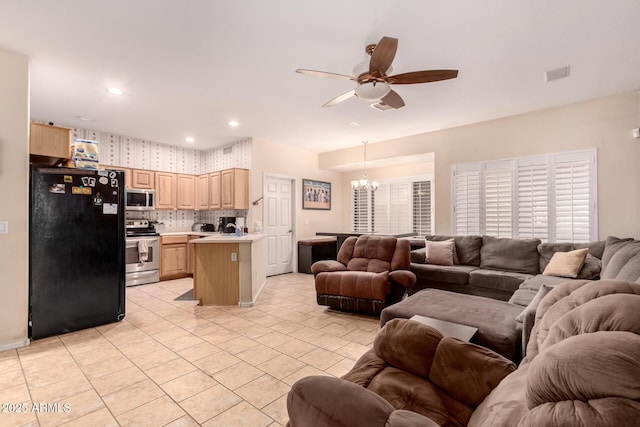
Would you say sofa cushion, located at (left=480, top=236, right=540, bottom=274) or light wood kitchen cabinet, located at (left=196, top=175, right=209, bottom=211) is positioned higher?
light wood kitchen cabinet, located at (left=196, top=175, right=209, bottom=211)

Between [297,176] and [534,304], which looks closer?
[534,304]

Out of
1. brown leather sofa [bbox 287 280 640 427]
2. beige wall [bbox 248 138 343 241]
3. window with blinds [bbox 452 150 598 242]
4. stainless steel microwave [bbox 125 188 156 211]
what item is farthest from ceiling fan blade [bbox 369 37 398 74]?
stainless steel microwave [bbox 125 188 156 211]

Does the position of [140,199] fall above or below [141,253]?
above

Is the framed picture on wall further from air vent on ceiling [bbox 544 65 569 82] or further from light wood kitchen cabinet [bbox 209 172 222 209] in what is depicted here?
air vent on ceiling [bbox 544 65 569 82]

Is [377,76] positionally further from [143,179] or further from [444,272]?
[143,179]

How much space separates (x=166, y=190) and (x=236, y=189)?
5.29 feet

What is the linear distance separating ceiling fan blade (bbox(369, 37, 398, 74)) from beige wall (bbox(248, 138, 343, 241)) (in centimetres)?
380

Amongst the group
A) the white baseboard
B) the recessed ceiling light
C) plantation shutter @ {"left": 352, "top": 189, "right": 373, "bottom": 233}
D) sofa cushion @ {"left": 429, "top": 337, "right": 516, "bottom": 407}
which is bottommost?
the white baseboard

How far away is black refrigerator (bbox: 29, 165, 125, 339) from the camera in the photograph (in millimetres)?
3035

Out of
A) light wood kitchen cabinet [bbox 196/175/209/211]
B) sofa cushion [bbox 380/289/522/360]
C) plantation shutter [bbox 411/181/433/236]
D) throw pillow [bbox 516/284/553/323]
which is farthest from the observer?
plantation shutter [bbox 411/181/433/236]

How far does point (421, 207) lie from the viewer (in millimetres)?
6910

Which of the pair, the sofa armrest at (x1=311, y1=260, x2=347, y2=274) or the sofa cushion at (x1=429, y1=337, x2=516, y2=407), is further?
the sofa armrest at (x1=311, y1=260, x2=347, y2=274)

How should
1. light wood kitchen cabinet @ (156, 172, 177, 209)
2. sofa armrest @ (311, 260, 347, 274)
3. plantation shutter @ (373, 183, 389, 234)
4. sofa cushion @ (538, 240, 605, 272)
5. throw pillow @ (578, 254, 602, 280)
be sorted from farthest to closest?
1. plantation shutter @ (373, 183, 389, 234)
2. light wood kitchen cabinet @ (156, 172, 177, 209)
3. sofa armrest @ (311, 260, 347, 274)
4. sofa cushion @ (538, 240, 605, 272)
5. throw pillow @ (578, 254, 602, 280)

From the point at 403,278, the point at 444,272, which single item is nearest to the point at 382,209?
the point at 444,272
